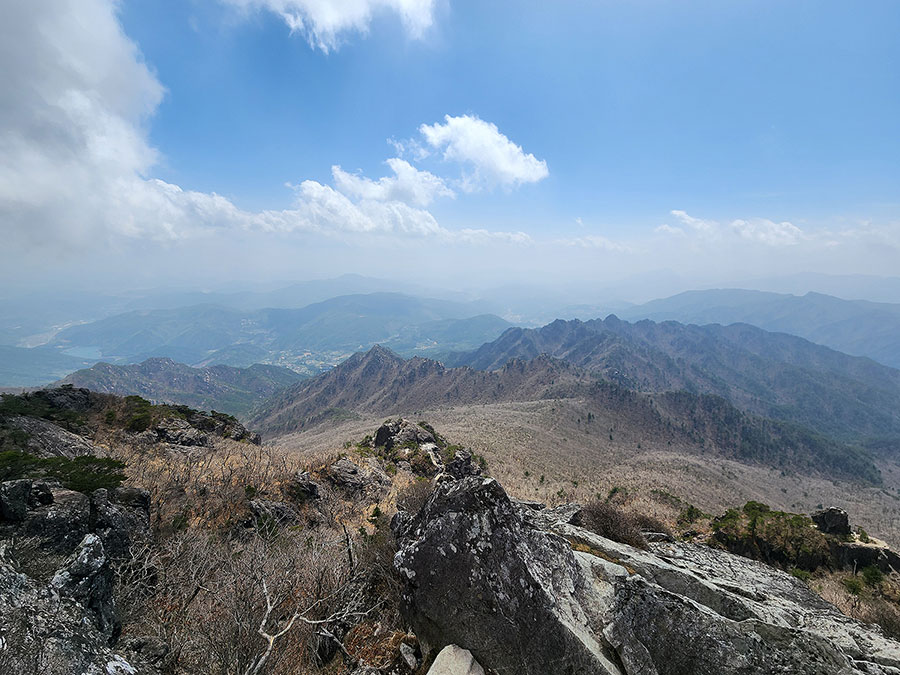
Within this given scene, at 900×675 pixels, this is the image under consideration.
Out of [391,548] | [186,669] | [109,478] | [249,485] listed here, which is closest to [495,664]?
[391,548]

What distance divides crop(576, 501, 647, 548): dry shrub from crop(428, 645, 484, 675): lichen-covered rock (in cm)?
1000

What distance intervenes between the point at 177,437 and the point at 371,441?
26942mm

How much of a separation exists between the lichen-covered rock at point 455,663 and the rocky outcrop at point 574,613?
0.17 m

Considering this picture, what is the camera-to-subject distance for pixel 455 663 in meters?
7.14

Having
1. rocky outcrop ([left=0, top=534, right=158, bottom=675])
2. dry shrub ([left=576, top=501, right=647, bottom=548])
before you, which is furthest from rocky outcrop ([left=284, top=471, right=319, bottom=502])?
rocky outcrop ([left=0, top=534, right=158, bottom=675])

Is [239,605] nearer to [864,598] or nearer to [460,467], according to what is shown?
[864,598]

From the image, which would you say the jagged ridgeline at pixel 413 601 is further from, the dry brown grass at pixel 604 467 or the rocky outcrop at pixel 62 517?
the dry brown grass at pixel 604 467

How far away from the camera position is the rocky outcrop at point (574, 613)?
648cm

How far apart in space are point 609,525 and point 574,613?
1017cm

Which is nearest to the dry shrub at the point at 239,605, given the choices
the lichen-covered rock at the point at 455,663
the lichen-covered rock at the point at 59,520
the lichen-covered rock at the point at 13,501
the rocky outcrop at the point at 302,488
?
the lichen-covered rock at the point at 59,520

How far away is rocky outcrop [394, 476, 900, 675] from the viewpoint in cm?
648

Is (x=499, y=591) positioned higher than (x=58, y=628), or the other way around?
(x=58, y=628)

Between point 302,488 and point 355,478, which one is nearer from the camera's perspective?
point 302,488

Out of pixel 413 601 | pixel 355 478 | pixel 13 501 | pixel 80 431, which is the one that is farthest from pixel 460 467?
pixel 13 501
